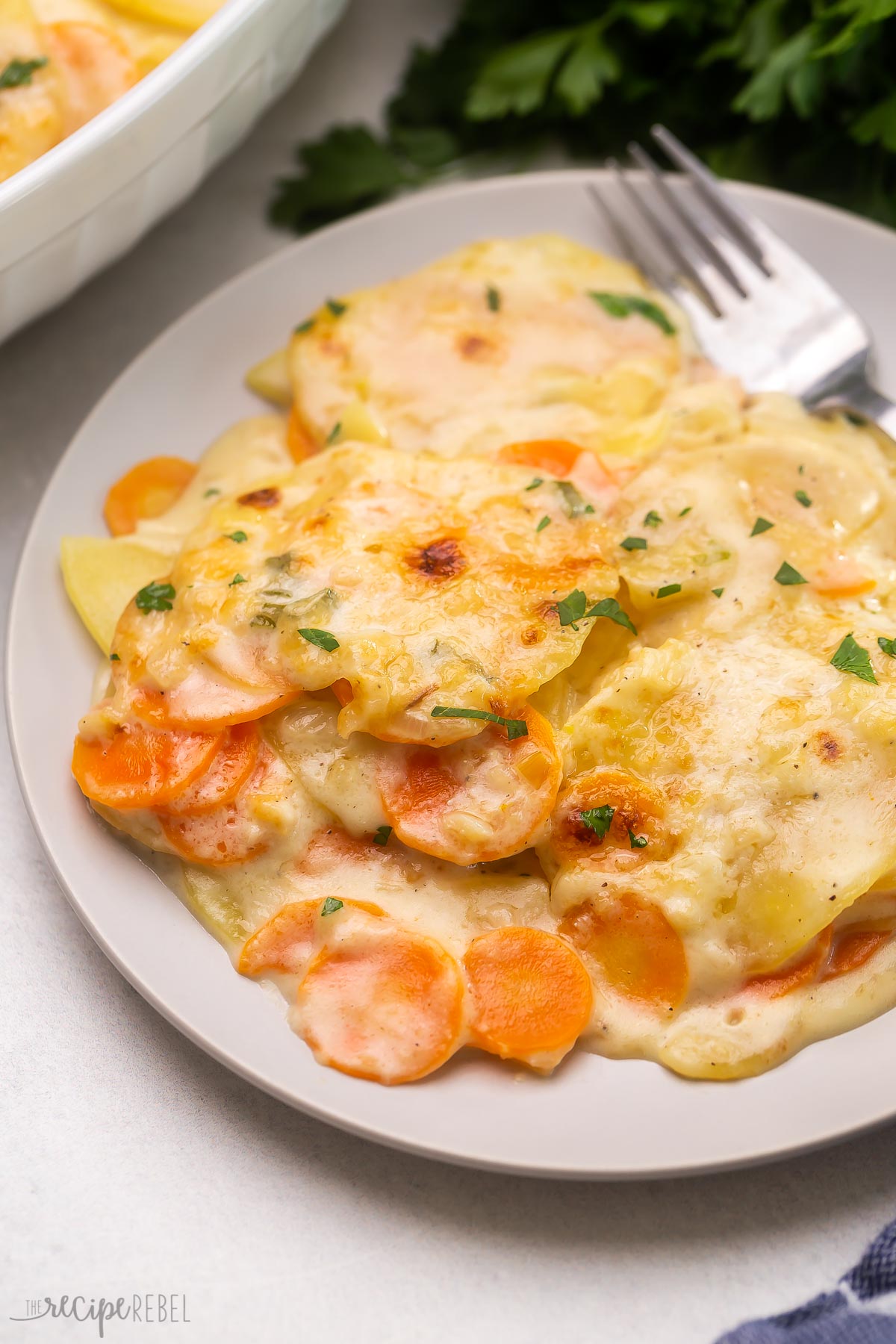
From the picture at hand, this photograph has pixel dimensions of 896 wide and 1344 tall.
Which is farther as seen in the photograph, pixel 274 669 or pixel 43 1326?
pixel 274 669

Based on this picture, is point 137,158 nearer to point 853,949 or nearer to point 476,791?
point 476,791

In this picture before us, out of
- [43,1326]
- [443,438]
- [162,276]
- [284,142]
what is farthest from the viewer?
[284,142]

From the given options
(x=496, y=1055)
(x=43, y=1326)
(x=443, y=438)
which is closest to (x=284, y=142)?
(x=443, y=438)

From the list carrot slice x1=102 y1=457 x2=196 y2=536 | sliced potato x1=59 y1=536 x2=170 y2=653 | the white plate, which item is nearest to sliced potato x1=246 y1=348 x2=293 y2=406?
the white plate

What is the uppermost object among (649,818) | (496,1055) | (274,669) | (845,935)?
(274,669)

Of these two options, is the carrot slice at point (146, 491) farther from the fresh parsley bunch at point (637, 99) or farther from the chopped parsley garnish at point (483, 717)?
the fresh parsley bunch at point (637, 99)

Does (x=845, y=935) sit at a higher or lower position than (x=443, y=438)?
lower

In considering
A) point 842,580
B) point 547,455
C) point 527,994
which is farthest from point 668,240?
point 527,994

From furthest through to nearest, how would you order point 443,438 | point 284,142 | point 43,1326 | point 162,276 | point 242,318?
point 284,142, point 162,276, point 242,318, point 443,438, point 43,1326

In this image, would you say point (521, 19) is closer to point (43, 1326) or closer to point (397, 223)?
point (397, 223)
